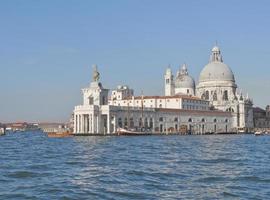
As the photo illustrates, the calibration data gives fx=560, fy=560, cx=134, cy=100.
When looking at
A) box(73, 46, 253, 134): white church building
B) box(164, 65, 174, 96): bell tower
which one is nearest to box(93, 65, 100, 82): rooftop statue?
box(73, 46, 253, 134): white church building

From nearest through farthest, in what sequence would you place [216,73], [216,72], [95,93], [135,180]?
1. [135,180]
2. [95,93]
3. [216,73]
4. [216,72]

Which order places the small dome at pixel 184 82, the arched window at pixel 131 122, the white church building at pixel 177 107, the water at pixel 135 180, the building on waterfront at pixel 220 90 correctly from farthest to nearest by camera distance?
the small dome at pixel 184 82 → the building on waterfront at pixel 220 90 → the arched window at pixel 131 122 → the white church building at pixel 177 107 → the water at pixel 135 180

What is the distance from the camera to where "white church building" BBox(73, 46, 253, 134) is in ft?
292

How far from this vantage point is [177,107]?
106938 millimetres

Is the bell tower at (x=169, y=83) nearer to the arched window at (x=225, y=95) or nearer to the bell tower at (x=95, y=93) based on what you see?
the arched window at (x=225, y=95)

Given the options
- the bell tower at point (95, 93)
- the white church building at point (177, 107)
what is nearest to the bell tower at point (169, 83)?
the white church building at point (177, 107)

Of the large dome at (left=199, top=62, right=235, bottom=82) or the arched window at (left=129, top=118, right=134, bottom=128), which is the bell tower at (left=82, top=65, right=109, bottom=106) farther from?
the large dome at (left=199, top=62, right=235, bottom=82)

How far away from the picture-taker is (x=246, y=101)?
125188 millimetres

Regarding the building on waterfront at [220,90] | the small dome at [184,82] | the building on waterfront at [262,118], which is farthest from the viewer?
the building on waterfront at [262,118]

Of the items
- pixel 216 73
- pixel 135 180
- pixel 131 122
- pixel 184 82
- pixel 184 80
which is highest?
pixel 216 73

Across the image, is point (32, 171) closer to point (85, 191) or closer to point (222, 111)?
point (85, 191)

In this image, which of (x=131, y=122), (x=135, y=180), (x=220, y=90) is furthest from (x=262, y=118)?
(x=135, y=180)

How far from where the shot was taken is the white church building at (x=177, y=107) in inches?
3504

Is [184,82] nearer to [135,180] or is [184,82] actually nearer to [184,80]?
[184,80]
